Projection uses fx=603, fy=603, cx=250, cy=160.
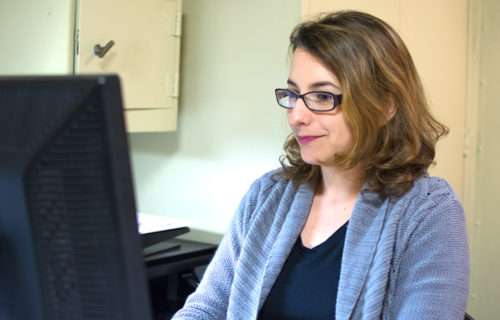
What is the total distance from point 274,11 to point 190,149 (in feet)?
1.84

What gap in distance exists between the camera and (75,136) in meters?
0.48

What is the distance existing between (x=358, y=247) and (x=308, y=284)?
14 cm

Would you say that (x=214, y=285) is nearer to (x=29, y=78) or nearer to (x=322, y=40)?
(x=322, y=40)

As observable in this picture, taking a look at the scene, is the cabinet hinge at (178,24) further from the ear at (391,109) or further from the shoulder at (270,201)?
the ear at (391,109)

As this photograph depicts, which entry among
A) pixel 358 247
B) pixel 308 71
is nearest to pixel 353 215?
pixel 358 247

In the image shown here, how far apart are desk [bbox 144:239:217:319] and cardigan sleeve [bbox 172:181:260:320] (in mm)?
287

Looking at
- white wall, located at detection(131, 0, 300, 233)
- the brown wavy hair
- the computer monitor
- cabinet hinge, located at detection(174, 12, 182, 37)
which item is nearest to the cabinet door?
white wall, located at detection(131, 0, 300, 233)

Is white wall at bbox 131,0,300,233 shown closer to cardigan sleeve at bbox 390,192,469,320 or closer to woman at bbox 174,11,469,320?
woman at bbox 174,11,469,320

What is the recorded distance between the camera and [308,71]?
51.5 inches

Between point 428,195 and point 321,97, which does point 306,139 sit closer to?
point 321,97

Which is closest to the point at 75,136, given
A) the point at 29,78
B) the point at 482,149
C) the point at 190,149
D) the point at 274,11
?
the point at 29,78

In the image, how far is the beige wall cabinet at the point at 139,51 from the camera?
1.65 m

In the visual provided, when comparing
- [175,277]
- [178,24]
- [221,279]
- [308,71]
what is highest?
[178,24]

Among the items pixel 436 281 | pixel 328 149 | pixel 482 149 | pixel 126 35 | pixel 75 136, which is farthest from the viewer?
pixel 482 149
